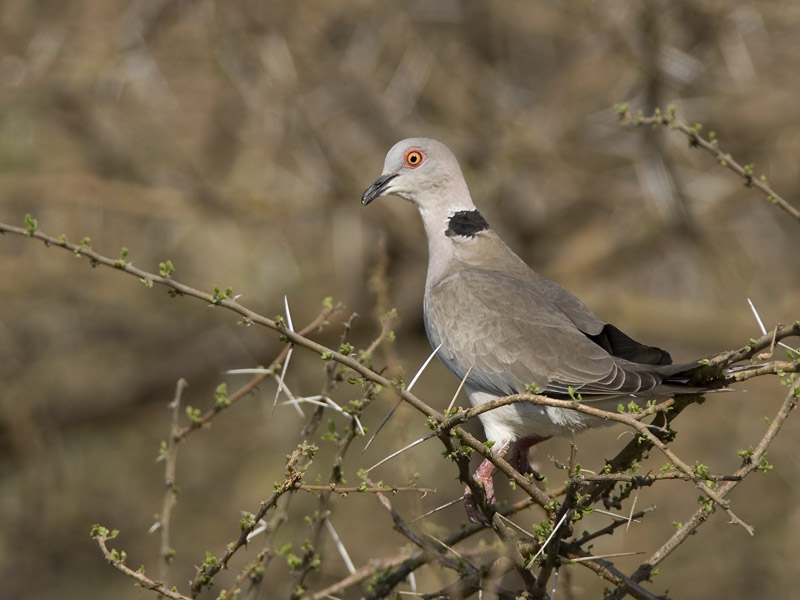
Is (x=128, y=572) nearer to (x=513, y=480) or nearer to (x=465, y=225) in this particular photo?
(x=513, y=480)

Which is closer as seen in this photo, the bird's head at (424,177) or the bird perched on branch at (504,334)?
the bird perched on branch at (504,334)

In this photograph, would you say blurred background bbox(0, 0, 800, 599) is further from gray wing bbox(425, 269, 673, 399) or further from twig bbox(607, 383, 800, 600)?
twig bbox(607, 383, 800, 600)

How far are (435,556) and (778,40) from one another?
6743mm

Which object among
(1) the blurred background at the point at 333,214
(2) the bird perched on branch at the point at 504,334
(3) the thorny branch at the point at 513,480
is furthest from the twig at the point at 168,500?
(1) the blurred background at the point at 333,214

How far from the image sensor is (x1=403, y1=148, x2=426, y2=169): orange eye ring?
197 inches

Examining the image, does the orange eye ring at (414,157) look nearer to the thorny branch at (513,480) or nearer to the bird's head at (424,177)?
the bird's head at (424,177)

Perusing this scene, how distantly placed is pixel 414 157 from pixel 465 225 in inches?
16.5

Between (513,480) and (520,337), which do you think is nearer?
(513,480)

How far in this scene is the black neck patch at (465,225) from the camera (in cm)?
489

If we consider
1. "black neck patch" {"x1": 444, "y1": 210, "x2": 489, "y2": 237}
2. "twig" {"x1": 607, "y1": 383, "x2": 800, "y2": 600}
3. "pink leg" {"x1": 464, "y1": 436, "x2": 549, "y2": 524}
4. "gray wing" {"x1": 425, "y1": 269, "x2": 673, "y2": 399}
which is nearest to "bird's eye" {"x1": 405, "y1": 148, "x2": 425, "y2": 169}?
"black neck patch" {"x1": 444, "y1": 210, "x2": 489, "y2": 237}

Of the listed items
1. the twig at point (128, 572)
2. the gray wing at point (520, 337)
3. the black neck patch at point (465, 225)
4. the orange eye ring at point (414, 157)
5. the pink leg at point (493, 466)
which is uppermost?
the orange eye ring at point (414, 157)

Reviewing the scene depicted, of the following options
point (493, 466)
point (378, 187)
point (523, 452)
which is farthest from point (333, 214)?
point (493, 466)

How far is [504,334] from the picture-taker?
4.18 metres

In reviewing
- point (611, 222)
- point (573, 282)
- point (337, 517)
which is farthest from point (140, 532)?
point (611, 222)
